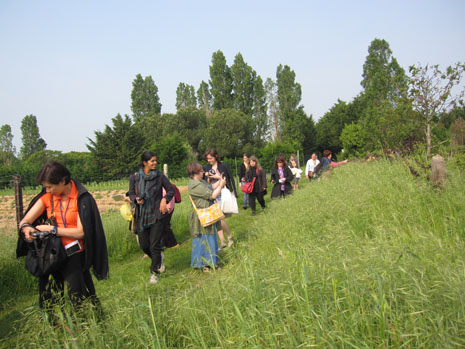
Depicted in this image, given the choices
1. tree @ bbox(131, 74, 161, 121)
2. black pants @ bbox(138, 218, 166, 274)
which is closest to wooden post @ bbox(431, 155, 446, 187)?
black pants @ bbox(138, 218, 166, 274)

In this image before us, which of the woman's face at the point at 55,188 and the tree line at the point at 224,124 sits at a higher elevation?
the tree line at the point at 224,124

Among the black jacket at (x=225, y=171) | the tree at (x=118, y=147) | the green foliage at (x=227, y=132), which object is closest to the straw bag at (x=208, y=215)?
the black jacket at (x=225, y=171)

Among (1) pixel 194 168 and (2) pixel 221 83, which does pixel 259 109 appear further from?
(1) pixel 194 168

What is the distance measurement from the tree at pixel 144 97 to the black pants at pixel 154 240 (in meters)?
57.6

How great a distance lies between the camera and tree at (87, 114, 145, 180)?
42.2 meters

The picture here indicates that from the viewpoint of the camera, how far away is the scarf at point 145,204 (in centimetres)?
527

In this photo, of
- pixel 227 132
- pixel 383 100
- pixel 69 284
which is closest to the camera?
pixel 69 284

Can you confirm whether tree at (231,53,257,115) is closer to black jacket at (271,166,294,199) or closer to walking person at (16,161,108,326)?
black jacket at (271,166,294,199)

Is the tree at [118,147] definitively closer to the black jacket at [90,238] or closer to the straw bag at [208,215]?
the straw bag at [208,215]

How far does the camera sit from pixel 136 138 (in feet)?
143

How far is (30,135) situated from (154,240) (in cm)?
8524

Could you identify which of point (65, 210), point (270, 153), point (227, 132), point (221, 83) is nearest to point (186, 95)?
point (221, 83)

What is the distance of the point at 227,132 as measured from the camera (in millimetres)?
46219

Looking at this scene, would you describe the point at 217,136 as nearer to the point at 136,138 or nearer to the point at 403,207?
the point at 136,138
